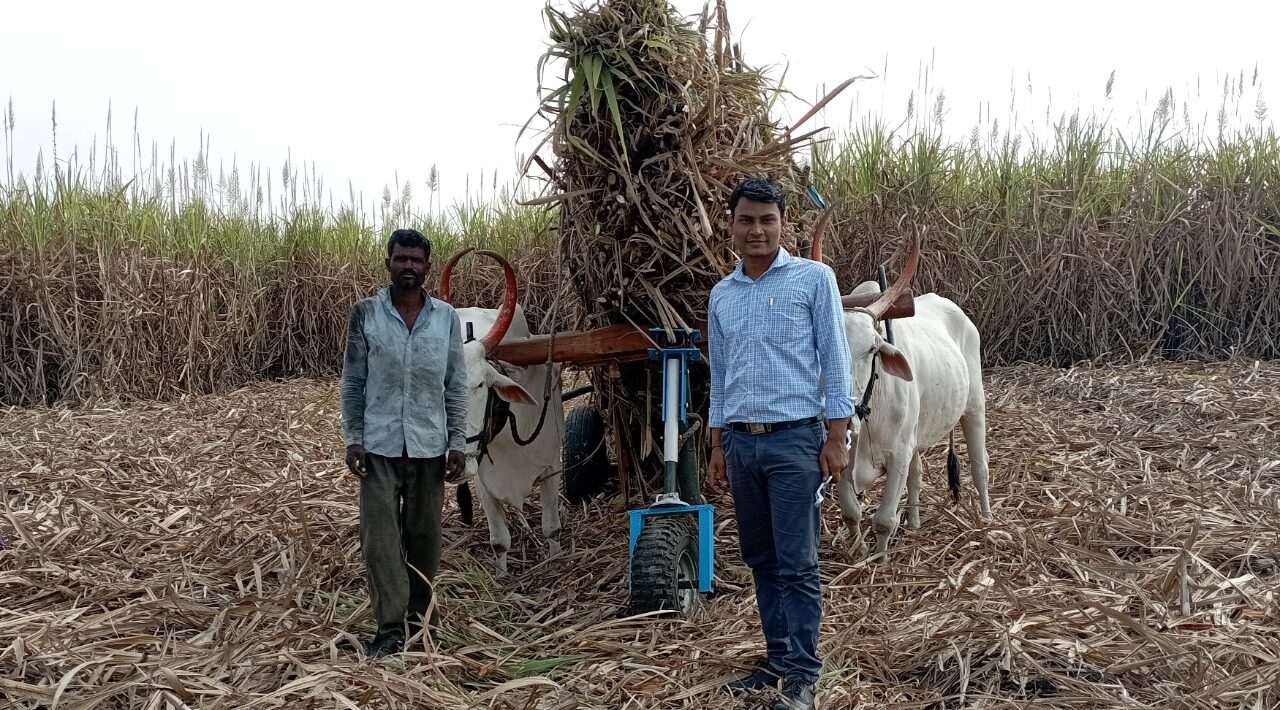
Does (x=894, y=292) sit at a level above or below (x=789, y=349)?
above

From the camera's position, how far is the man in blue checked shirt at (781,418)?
9.67ft

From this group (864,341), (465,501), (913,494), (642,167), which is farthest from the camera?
(913,494)

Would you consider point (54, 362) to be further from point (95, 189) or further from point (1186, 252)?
point (1186, 252)

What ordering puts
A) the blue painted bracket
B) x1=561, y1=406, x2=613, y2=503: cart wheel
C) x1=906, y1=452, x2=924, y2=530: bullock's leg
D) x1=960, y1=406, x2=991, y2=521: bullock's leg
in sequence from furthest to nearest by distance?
x1=960, y1=406, x2=991, y2=521: bullock's leg < x1=561, y1=406, x2=613, y2=503: cart wheel < x1=906, y1=452, x2=924, y2=530: bullock's leg < the blue painted bracket

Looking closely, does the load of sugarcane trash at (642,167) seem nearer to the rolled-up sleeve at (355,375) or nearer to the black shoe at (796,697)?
the rolled-up sleeve at (355,375)

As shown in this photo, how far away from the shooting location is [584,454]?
5.44 meters

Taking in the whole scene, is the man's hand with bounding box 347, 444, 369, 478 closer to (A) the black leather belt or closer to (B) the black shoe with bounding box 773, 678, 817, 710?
(A) the black leather belt

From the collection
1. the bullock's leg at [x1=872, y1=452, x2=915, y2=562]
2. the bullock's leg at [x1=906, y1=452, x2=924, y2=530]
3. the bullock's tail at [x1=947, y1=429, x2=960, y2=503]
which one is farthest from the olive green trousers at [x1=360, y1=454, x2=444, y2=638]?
the bullock's tail at [x1=947, y1=429, x2=960, y2=503]

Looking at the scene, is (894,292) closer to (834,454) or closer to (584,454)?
(834,454)

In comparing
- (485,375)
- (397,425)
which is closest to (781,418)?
(397,425)

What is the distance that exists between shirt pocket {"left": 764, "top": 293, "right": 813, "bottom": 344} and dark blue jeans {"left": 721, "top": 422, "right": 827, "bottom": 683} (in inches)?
11.6

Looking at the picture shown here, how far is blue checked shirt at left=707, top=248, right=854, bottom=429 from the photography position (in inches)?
117

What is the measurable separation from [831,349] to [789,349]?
14 cm

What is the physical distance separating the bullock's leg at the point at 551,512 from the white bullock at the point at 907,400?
4.98 feet
